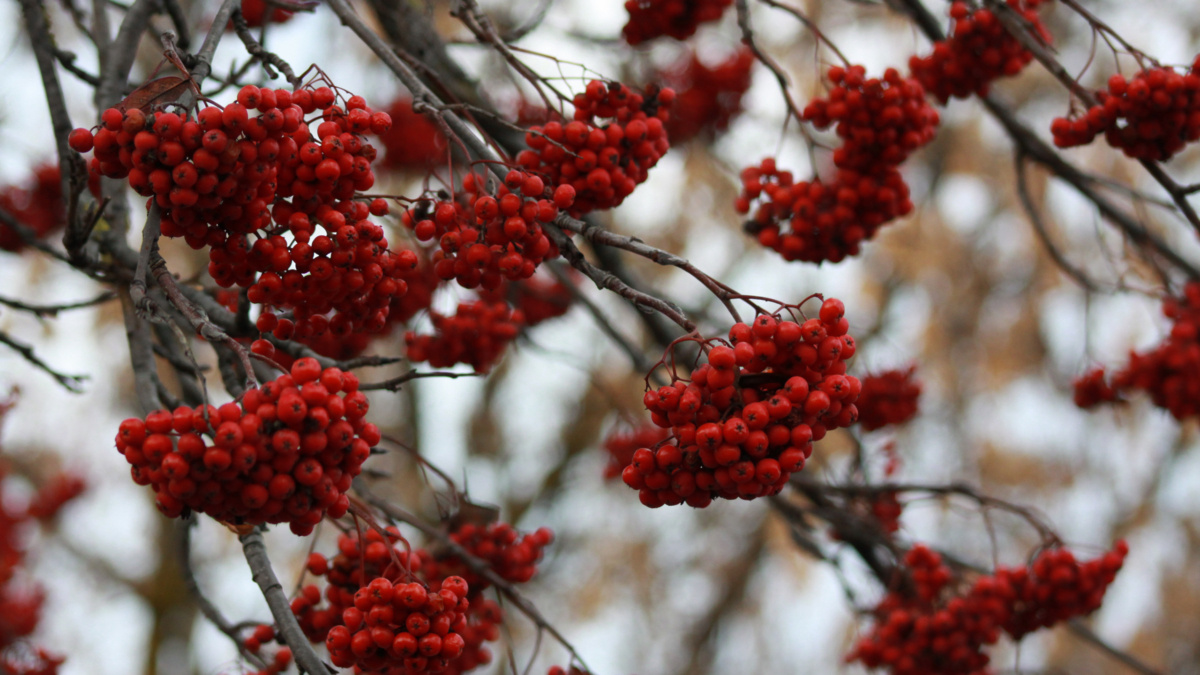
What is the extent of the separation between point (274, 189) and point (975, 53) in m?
2.25

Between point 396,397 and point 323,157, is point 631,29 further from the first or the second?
point 396,397

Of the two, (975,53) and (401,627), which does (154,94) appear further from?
(975,53)

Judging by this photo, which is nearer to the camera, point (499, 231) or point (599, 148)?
point (499, 231)

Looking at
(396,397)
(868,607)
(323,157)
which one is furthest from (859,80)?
(396,397)

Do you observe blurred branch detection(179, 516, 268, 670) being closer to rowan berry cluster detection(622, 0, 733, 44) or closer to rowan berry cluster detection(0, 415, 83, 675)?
rowan berry cluster detection(0, 415, 83, 675)

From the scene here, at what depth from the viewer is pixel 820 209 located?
105 inches

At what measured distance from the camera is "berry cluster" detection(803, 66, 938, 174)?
2541 millimetres

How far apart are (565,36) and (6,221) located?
7.66ft

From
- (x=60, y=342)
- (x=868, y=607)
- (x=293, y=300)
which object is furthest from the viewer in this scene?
(x=60, y=342)

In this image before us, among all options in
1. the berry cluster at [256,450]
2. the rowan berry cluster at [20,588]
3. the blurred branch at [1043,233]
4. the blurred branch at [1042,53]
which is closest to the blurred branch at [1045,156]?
the blurred branch at [1043,233]

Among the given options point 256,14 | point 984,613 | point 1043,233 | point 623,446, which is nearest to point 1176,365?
point 1043,233

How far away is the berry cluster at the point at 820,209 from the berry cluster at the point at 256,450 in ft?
5.23

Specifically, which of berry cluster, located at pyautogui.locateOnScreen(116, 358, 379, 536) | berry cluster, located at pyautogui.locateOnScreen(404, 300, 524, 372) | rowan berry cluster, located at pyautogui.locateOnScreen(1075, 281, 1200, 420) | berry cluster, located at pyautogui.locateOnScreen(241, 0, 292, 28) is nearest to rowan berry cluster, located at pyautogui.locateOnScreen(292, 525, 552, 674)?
berry cluster, located at pyautogui.locateOnScreen(116, 358, 379, 536)

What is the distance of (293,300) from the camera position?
1.83 m
